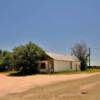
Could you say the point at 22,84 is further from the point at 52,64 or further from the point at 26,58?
the point at 52,64

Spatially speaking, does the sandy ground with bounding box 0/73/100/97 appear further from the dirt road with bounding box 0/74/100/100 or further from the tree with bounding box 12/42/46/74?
the tree with bounding box 12/42/46/74

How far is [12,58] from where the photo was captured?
2210 inches

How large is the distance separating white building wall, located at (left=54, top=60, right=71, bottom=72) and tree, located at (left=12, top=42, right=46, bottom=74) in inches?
202

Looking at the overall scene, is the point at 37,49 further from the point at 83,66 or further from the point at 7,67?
the point at 83,66

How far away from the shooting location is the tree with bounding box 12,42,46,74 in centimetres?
5531

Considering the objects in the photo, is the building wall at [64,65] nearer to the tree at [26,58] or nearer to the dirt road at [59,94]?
the tree at [26,58]

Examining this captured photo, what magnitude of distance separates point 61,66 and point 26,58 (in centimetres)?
1160

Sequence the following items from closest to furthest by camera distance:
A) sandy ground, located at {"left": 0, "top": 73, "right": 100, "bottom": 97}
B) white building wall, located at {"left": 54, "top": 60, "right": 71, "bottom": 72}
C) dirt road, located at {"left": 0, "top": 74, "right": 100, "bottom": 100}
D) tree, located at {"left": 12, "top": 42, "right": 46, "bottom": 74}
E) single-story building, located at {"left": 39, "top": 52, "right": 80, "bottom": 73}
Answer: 1. dirt road, located at {"left": 0, "top": 74, "right": 100, "bottom": 100}
2. sandy ground, located at {"left": 0, "top": 73, "right": 100, "bottom": 97}
3. tree, located at {"left": 12, "top": 42, "right": 46, "bottom": 74}
4. single-story building, located at {"left": 39, "top": 52, "right": 80, "bottom": 73}
5. white building wall, located at {"left": 54, "top": 60, "right": 71, "bottom": 72}

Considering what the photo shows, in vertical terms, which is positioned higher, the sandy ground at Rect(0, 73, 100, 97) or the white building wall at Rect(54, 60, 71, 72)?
the white building wall at Rect(54, 60, 71, 72)

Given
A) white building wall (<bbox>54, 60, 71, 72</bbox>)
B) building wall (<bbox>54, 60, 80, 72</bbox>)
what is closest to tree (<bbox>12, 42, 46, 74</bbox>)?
white building wall (<bbox>54, 60, 71, 72</bbox>)

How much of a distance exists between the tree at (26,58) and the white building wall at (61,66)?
5141 millimetres

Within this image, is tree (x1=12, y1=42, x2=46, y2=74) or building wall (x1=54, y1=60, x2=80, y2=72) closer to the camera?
tree (x1=12, y1=42, x2=46, y2=74)

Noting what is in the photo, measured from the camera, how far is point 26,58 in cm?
5541

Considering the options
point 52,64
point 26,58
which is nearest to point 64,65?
point 52,64
